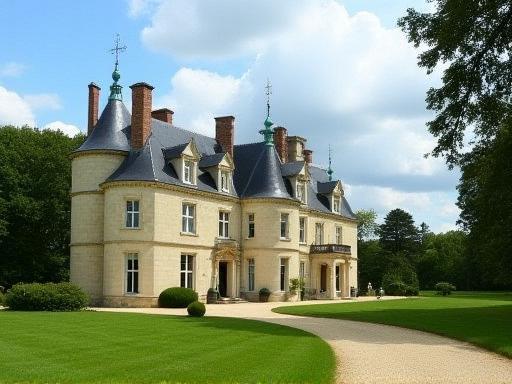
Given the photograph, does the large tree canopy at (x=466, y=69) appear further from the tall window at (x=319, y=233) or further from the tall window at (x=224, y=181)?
the tall window at (x=319, y=233)

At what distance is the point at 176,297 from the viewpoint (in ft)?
109

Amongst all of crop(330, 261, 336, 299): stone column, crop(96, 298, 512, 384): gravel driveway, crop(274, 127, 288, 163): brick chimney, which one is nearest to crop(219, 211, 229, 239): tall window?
crop(274, 127, 288, 163): brick chimney

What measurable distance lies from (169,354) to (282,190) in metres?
29.2

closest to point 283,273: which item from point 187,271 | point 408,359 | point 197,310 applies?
point 187,271

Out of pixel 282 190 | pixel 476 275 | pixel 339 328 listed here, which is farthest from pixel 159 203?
pixel 476 275

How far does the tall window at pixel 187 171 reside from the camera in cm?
3672

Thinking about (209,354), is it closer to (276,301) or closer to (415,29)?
(415,29)

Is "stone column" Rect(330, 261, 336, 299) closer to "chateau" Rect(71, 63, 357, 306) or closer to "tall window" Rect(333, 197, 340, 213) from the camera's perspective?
"chateau" Rect(71, 63, 357, 306)

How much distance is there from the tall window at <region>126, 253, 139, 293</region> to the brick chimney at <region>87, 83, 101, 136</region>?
9.24 meters

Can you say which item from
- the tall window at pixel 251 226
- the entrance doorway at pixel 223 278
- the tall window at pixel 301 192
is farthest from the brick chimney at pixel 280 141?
the entrance doorway at pixel 223 278

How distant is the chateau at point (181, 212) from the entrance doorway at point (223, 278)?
0.21 feet

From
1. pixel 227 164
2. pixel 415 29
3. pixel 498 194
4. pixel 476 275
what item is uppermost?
pixel 415 29

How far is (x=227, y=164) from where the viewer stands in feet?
131

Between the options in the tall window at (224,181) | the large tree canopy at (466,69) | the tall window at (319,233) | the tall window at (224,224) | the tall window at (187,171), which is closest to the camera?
the large tree canopy at (466,69)
